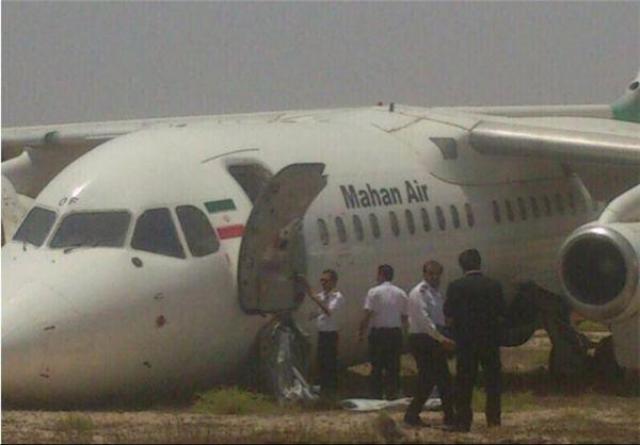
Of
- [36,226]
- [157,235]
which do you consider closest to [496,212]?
[157,235]

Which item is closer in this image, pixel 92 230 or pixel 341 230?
pixel 92 230

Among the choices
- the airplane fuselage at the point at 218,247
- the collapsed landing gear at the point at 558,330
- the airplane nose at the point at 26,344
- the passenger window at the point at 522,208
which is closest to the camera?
the airplane nose at the point at 26,344

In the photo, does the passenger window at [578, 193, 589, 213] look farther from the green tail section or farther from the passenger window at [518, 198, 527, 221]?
the green tail section

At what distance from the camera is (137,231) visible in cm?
1689

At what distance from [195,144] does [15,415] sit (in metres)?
3.82

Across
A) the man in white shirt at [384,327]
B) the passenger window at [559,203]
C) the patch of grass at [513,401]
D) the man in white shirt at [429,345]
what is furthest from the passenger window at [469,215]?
the man in white shirt at [429,345]

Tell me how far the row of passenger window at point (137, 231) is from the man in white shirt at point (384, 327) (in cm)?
169

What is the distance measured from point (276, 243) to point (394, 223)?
2159 mm

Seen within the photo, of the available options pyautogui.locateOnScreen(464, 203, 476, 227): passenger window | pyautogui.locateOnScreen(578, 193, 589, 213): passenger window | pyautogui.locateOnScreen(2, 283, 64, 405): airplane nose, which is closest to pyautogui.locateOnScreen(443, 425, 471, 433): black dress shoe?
pyautogui.locateOnScreen(2, 283, 64, 405): airplane nose

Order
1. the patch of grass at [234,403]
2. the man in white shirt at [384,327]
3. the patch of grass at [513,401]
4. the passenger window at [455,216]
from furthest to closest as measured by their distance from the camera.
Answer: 1. the passenger window at [455,216]
2. the man in white shirt at [384,327]
3. the patch of grass at [513,401]
4. the patch of grass at [234,403]

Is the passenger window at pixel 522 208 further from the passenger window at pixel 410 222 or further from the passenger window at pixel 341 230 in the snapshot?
the passenger window at pixel 341 230

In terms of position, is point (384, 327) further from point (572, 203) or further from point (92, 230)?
point (572, 203)

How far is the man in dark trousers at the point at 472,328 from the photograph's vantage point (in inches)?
580

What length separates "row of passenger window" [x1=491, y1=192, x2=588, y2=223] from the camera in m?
21.5
